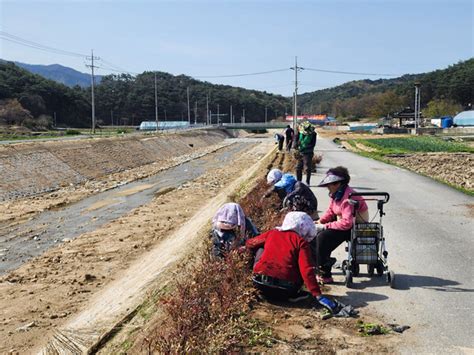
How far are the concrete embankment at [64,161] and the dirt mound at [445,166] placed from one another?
54.5ft

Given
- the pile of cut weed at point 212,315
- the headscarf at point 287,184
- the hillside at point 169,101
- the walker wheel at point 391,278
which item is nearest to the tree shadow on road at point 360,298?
the walker wheel at point 391,278

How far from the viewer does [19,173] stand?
80.1ft

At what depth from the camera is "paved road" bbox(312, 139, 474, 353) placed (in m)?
4.92

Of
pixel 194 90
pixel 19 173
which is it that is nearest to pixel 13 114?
pixel 19 173

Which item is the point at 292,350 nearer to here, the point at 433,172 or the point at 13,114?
the point at 433,172

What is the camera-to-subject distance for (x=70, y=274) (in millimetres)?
9945

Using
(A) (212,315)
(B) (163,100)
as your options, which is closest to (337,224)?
(A) (212,315)

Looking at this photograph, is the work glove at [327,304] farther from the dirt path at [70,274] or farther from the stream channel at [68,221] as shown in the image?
the stream channel at [68,221]

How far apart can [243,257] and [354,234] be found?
4.74 ft

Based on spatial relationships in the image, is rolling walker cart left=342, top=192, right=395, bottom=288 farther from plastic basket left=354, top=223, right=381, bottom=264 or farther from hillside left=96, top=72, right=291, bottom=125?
hillside left=96, top=72, right=291, bottom=125

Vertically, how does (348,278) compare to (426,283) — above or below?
above

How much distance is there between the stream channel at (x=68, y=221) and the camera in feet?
41.2

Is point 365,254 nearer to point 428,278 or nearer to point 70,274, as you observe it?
point 428,278

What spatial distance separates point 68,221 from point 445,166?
15.9 metres
